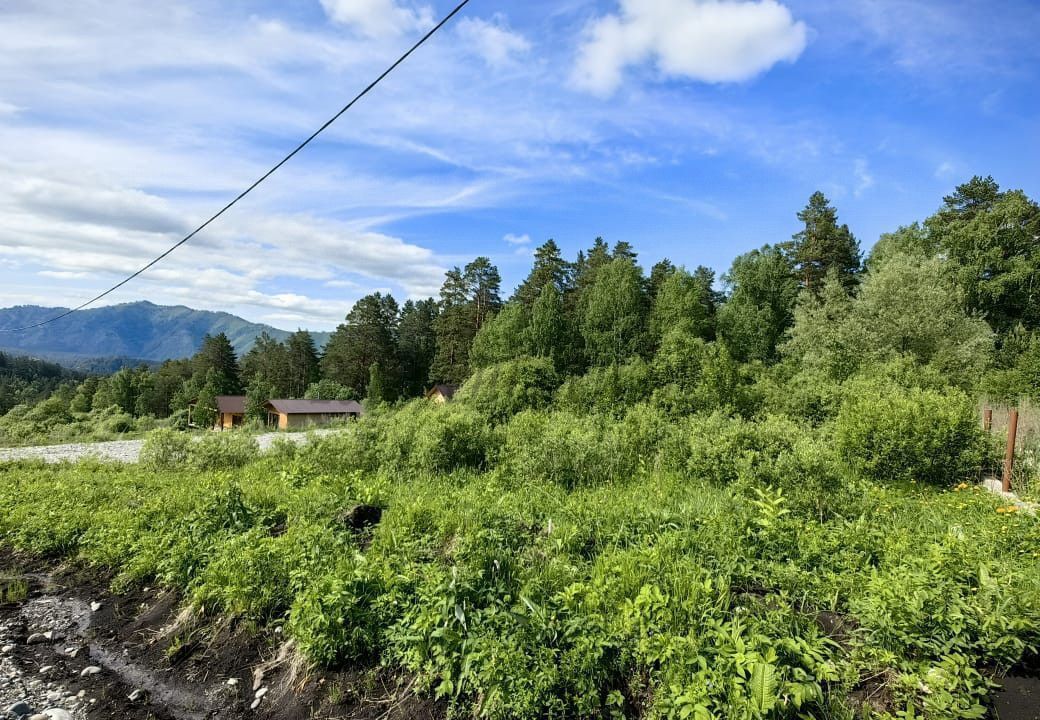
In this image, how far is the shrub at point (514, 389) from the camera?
1648cm

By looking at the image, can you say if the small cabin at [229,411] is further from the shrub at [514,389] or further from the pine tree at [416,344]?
the shrub at [514,389]

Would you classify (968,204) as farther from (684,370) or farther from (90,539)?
(90,539)

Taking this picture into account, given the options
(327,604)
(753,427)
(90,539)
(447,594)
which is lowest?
(90,539)

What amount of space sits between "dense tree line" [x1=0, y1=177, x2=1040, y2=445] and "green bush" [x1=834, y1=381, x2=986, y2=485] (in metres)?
3.76

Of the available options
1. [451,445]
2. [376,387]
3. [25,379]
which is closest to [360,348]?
[376,387]

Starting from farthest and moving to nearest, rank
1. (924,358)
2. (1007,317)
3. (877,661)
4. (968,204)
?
1. (968,204)
2. (1007,317)
3. (924,358)
4. (877,661)

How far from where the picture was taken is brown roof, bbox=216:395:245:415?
47281 millimetres

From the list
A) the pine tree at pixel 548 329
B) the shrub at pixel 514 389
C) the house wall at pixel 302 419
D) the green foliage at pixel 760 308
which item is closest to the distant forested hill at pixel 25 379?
the house wall at pixel 302 419

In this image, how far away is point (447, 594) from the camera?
12.7ft

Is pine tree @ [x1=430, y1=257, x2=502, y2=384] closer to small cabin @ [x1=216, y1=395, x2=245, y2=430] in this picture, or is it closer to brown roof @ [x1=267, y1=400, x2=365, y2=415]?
brown roof @ [x1=267, y1=400, x2=365, y2=415]

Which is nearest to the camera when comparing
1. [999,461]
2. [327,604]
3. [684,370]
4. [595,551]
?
[327,604]

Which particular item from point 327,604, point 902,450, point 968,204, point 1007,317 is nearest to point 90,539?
point 327,604

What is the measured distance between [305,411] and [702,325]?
30167 millimetres

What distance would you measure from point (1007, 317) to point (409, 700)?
36.2m
